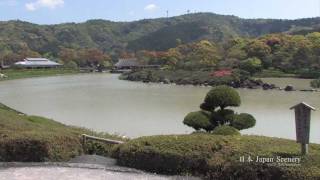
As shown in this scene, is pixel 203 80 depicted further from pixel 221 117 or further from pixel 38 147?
pixel 38 147

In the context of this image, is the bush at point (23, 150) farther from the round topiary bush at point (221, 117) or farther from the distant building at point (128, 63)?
the distant building at point (128, 63)

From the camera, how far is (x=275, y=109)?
22.6 metres

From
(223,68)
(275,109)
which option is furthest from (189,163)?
(223,68)

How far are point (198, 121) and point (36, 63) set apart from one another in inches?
2839

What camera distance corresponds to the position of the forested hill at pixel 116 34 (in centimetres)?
10688

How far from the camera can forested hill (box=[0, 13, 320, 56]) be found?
351ft

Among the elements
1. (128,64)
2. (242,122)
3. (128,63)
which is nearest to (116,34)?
(128,63)

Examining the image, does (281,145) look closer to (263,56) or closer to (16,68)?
(263,56)

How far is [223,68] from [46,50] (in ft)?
206

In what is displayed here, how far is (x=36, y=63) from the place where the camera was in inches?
3120

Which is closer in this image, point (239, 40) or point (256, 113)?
point (256, 113)

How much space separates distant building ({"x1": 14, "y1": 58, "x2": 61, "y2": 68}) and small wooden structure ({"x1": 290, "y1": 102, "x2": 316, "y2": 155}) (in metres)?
75.3

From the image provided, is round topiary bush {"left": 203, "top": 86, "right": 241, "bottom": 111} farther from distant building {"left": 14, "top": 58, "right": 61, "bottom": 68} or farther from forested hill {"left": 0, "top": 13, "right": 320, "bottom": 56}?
forested hill {"left": 0, "top": 13, "right": 320, "bottom": 56}

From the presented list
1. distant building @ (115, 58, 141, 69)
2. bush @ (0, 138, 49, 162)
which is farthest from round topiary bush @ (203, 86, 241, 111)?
distant building @ (115, 58, 141, 69)
